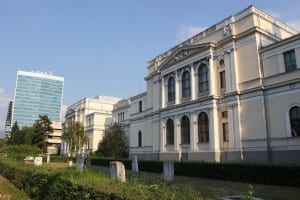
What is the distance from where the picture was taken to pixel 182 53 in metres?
34.3

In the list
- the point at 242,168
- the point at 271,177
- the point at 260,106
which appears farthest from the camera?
the point at 260,106

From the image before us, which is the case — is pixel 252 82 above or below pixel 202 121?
above

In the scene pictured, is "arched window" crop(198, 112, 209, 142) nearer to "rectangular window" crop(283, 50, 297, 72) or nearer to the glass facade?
"rectangular window" crop(283, 50, 297, 72)

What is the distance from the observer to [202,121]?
30.1 metres

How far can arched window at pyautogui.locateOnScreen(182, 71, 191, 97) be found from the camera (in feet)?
108

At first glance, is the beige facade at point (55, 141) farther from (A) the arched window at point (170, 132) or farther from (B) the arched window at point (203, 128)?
(B) the arched window at point (203, 128)

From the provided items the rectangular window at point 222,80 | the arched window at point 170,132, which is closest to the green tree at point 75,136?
the arched window at point 170,132

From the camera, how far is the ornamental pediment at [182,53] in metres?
31.3

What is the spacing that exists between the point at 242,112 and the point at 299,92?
549cm

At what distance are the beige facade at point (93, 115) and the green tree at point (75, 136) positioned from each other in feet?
8.23

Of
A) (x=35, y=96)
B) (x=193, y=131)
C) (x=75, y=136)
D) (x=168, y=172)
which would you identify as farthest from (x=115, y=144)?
(x=35, y=96)

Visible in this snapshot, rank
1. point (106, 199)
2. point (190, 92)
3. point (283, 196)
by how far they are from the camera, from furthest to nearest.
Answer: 1. point (190, 92)
2. point (283, 196)
3. point (106, 199)

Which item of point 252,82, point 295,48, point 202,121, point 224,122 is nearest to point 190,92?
point 202,121

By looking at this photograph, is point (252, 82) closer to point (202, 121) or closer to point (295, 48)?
point (295, 48)
